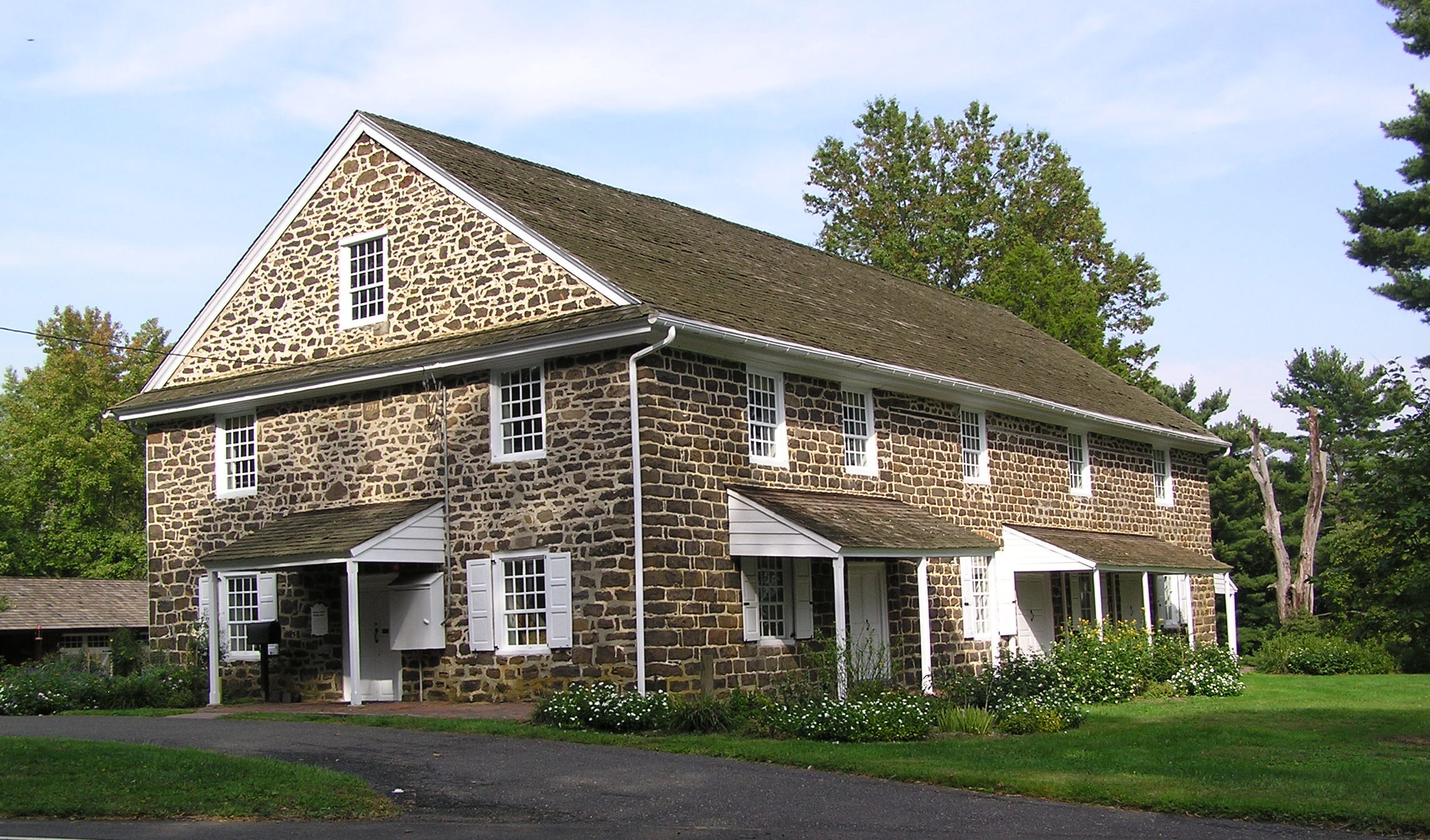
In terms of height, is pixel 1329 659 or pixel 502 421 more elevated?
pixel 502 421

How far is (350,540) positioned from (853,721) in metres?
7.37

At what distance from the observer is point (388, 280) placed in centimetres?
2130

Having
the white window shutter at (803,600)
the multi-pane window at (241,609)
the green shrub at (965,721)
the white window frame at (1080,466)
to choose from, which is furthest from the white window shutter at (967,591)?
the multi-pane window at (241,609)

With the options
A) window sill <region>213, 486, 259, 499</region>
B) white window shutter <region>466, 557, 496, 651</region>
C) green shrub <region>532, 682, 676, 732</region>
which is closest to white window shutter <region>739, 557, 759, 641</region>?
green shrub <region>532, 682, 676, 732</region>

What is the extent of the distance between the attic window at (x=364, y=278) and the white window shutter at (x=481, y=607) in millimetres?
4276

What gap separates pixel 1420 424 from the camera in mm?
15570

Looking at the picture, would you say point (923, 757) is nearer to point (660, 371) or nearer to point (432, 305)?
point (660, 371)

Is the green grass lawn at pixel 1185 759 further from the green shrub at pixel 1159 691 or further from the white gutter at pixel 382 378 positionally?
the white gutter at pixel 382 378

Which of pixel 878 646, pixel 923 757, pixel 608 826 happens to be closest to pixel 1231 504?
pixel 878 646

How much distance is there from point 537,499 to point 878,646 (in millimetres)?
6053

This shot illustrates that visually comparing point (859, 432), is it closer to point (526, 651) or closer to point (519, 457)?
point (519, 457)

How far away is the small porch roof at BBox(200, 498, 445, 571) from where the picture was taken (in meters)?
19.0

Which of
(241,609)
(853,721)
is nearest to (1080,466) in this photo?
(853,721)

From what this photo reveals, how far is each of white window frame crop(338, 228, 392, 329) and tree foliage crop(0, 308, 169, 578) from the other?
2964 centimetres
